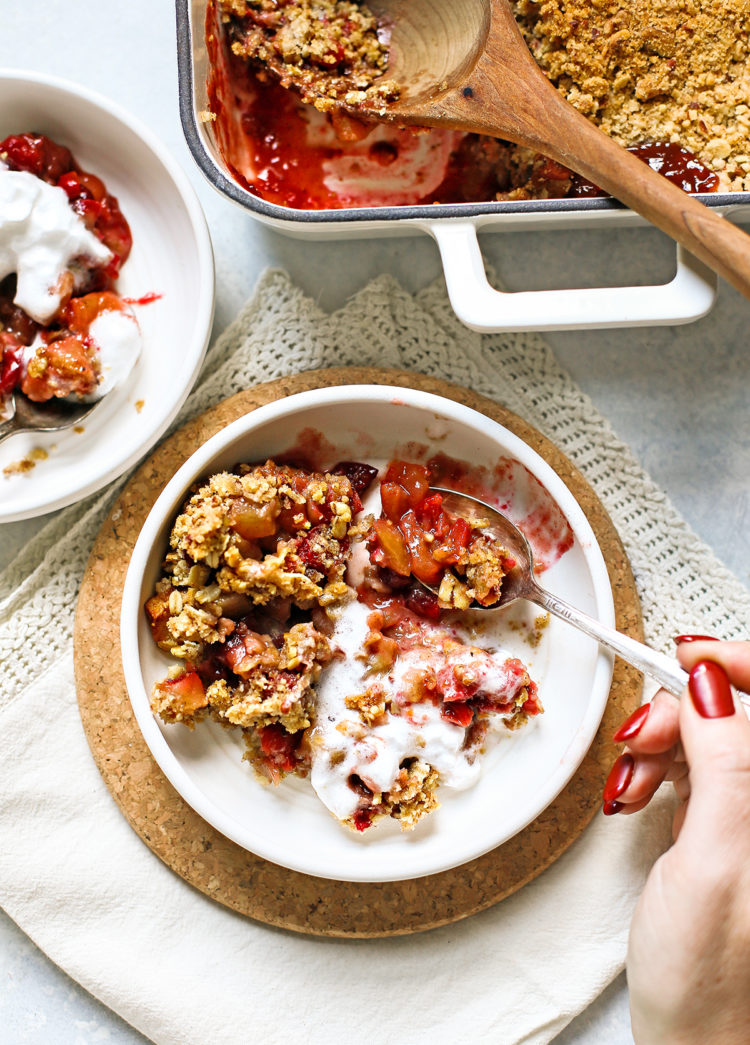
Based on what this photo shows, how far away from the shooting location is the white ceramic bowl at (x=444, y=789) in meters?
1.60

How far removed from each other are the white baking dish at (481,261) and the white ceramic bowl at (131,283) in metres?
0.23

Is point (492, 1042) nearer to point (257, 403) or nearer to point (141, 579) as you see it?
point (141, 579)

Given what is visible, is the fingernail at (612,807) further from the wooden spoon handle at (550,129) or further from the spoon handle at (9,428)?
the spoon handle at (9,428)

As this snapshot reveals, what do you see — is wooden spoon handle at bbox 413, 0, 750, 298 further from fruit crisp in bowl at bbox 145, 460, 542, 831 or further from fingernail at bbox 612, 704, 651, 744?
fingernail at bbox 612, 704, 651, 744

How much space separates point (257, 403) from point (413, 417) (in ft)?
1.05

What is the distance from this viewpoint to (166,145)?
186cm

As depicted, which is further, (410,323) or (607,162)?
(410,323)

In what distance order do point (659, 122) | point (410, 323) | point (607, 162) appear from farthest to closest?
point (410, 323), point (659, 122), point (607, 162)

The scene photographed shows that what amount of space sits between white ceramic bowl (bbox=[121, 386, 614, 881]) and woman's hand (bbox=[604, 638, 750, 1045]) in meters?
Answer: 0.24

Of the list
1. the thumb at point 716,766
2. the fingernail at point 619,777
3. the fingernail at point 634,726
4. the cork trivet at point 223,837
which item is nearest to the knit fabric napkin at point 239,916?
the cork trivet at point 223,837

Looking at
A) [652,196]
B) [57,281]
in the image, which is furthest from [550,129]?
[57,281]

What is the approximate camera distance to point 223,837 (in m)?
1.74

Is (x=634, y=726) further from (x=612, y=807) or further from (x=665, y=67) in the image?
(x=665, y=67)

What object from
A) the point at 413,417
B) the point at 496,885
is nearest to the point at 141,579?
the point at 413,417
